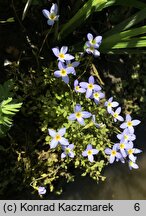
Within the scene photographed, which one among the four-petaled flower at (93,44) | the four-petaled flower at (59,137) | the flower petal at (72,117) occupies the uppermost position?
the four-petaled flower at (93,44)

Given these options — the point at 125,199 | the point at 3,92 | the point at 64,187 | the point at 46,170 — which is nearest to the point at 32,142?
the point at 46,170

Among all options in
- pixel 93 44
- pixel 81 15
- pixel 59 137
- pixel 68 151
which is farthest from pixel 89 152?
pixel 81 15

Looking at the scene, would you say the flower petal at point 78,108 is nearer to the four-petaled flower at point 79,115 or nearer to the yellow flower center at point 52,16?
the four-petaled flower at point 79,115

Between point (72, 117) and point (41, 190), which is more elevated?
point (72, 117)

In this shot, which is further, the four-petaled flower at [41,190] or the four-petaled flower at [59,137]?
the four-petaled flower at [41,190]

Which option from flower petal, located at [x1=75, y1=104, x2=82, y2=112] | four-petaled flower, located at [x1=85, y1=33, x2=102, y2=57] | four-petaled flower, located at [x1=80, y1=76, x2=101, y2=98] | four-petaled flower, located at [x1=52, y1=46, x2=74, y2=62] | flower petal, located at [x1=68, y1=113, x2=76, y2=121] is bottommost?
flower petal, located at [x1=68, y1=113, x2=76, y2=121]

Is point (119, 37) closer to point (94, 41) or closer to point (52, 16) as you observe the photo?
point (94, 41)

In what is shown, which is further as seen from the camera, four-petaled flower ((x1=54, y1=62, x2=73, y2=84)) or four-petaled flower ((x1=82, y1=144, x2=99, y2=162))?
four-petaled flower ((x1=82, y1=144, x2=99, y2=162))

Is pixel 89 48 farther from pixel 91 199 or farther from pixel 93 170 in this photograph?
pixel 91 199

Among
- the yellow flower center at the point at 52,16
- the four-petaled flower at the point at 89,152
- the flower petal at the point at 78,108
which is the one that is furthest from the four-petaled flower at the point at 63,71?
the four-petaled flower at the point at 89,152

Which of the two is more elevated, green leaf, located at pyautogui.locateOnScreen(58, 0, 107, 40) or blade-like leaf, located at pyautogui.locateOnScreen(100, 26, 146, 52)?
green leaf, located at pyautogui.locateOnScreen(58, 0, 107, 40)

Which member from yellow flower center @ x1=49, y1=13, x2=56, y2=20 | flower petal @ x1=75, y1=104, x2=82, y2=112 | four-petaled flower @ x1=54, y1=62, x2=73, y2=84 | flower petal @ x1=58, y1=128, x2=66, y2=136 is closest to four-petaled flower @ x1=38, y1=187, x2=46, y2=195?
flower petal @ x1=58, y1=128, x2=66, y2=136

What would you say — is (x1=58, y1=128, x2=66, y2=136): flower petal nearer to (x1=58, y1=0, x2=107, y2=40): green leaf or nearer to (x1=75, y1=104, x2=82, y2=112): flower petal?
(x1=75, y1=104, x2=82, y2=112): flower petal
